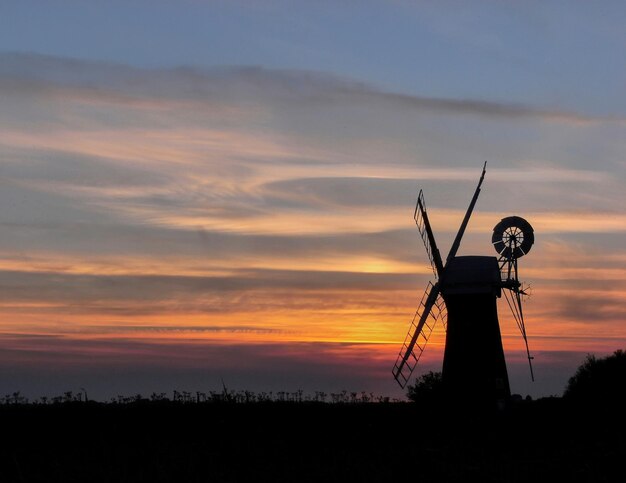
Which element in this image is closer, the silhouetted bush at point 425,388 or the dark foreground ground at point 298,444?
the dark foreground ground at point 298,444

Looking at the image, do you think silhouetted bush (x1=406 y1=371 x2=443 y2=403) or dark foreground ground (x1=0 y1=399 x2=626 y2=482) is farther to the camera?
silhouetted bush (x1=406 y1=371 x2=443 y2=403)

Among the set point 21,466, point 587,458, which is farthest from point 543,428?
point 21,466

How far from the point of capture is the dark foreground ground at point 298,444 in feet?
72.1

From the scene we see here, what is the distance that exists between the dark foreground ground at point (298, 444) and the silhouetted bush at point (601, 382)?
6473mm

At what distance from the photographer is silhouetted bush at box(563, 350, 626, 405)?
47.4 m

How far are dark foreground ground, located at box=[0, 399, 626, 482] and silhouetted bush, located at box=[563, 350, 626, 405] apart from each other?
647 cm

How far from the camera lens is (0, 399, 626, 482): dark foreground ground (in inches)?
865

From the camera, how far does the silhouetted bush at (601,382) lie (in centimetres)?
4744

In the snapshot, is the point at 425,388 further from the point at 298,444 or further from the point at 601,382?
the point at 298,444

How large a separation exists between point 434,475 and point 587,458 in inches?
214

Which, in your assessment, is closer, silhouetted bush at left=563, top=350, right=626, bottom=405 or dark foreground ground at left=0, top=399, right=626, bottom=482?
dark foreground ground at left=0, top=399, right=626, bottom=482

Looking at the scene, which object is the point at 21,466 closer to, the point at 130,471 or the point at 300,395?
the point at 130,471

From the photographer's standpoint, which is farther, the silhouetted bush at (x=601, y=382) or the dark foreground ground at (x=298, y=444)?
the silhouetted bush at (x=601, y=382)

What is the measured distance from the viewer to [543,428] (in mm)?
36219
